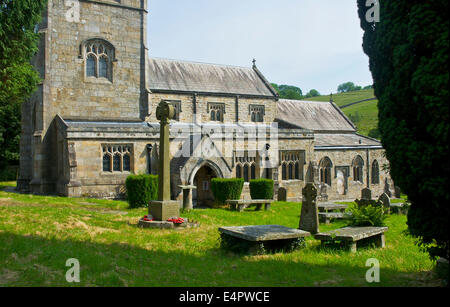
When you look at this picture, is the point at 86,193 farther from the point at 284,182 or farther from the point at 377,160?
the point at 377,160

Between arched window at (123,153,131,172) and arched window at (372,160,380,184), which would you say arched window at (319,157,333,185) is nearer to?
arched window at (372,160,380,184)

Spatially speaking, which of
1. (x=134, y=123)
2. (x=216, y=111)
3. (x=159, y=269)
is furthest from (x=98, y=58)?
(x=159, y=269)

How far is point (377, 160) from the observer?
31656 mm

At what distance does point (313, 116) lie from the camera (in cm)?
3434

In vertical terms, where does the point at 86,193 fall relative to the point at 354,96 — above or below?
below

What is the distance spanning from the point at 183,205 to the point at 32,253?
10.4 metres

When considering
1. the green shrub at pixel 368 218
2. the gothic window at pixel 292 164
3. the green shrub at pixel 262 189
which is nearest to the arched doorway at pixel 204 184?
the green shrub at pixel 262 189

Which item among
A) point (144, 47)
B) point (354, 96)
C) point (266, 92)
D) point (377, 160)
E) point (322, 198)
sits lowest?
point (322, 198)

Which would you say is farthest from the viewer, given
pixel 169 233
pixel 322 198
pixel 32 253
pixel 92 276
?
pixel 322 198

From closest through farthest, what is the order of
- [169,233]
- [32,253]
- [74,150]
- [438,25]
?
[438,25] < [32,253] < [169,233] < [74,150]

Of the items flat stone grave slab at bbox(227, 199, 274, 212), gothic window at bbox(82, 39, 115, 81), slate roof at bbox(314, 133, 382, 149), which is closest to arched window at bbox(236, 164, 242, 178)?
flat stone grave slab at bbox(227, 199, 274, 212)

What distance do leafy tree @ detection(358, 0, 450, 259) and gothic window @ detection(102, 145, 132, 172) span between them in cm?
1630

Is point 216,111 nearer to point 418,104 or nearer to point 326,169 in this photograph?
point 326,169

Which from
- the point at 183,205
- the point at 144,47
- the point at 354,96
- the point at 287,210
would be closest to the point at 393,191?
the point at 287,210
